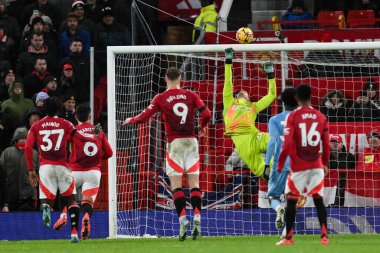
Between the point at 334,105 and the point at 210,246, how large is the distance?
660cm

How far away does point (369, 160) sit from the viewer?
20719 mm

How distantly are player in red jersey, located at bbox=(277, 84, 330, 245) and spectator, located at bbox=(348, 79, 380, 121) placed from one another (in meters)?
6.03

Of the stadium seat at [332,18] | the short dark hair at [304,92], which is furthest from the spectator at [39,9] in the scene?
the short dark hair at [304,92]

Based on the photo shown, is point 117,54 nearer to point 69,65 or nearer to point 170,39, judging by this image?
point 69,65

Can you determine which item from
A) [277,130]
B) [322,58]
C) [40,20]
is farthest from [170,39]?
[277,130]

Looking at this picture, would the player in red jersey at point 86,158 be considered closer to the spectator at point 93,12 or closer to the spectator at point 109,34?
the spectator at point 109,34

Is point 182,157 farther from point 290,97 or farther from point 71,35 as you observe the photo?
point 71,35

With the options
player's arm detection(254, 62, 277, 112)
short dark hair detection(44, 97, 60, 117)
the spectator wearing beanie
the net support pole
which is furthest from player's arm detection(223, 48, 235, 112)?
the spectator wearing beanie

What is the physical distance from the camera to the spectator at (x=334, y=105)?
69.7ft

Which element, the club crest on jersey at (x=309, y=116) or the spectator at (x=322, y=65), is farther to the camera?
the spectator at (x=322, y=65)

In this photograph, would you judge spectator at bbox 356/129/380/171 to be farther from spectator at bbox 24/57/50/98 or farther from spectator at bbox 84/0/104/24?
spectator at bbox 84/0/104/24

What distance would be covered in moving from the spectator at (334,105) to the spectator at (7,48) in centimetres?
717

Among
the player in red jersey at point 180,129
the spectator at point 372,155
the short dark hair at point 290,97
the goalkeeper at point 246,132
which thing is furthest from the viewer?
the spectator at point 372,155

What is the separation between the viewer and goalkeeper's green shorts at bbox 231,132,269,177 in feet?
64.2
